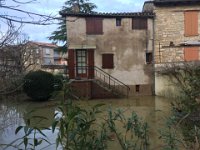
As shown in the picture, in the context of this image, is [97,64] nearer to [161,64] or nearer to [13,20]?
[161,64]

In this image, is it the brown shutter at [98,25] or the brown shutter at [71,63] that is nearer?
the brown shutter at [71,63]

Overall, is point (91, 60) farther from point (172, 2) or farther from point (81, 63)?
point (172, 2)

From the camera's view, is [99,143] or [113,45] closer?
[99,143]

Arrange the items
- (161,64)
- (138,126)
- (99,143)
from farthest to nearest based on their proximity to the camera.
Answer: (161,64) < (138,126) < (99,143)

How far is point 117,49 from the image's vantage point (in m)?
29.0

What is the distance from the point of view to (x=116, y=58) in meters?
29.1

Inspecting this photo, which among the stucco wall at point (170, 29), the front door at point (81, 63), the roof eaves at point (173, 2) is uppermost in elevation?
the roof eaves at point (173, 2)

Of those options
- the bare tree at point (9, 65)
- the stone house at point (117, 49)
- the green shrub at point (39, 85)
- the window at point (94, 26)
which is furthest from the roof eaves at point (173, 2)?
the bare tree at point (9, 65)

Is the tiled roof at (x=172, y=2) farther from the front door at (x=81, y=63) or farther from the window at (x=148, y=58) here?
the front door at (x=81, y=63)

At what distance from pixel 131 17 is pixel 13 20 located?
26.6m

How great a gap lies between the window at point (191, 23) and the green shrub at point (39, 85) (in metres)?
10.7

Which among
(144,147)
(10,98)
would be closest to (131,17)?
(10,98)

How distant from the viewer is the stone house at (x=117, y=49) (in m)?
28.9

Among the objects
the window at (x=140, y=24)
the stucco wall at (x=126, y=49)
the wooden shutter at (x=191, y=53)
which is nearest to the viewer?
the wooden shutter at (x=191, y=53)
